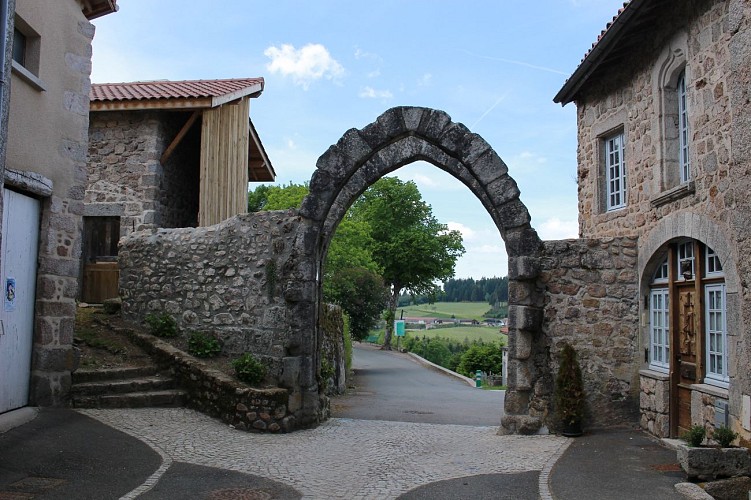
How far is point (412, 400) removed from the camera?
48.3ft

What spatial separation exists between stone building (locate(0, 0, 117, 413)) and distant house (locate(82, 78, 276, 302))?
18.1 ft

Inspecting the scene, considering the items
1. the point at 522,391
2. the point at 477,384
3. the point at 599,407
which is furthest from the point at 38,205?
the point at 477,384

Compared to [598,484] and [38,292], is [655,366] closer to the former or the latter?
[598,484]

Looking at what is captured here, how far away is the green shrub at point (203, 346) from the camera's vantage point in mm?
9758

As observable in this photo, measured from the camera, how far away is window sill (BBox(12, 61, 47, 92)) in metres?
7.09

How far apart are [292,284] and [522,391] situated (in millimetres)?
3430

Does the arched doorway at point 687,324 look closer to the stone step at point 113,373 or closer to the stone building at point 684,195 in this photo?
the stone building at point 684,195

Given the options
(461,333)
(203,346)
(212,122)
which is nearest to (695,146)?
(203,346)

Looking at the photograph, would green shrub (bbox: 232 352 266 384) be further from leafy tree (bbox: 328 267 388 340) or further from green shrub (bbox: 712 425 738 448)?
leafy tree (bbox: 328 267 388 340)

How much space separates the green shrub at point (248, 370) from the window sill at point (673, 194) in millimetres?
5623

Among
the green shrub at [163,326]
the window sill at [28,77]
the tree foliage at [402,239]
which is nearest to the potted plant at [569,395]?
the green shrub at [163,326]

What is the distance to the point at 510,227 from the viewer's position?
886cm

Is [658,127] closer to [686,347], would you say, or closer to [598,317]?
[598,317]

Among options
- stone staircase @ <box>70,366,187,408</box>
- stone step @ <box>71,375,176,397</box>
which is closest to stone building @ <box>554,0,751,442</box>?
stone staircase @ <box>70,366,187,408</box>
